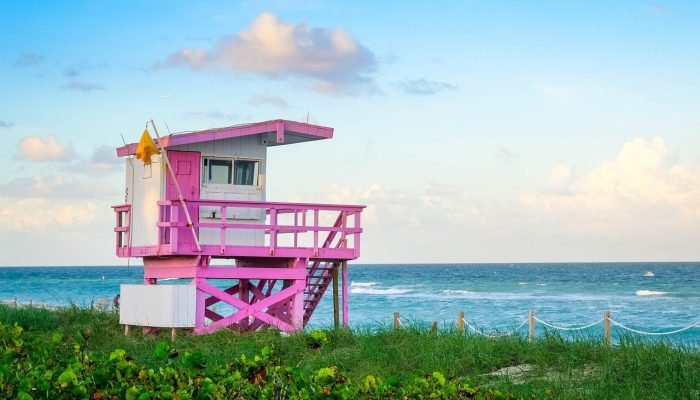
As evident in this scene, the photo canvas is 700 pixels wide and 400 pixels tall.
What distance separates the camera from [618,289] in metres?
81.7

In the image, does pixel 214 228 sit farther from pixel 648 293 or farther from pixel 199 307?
pixel 648 293

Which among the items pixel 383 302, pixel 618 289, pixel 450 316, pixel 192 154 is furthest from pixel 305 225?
pixel 618 289

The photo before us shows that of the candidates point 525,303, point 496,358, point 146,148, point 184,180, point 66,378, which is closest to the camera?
point 66,378

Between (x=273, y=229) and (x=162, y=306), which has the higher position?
(x=273, y=229)

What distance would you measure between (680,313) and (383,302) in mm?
23046

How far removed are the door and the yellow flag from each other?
0.44 meters

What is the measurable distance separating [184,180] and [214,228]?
1239 millimetres

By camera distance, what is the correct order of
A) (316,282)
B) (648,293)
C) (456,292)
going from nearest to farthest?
(316,282) → (648,293) → (456,292)

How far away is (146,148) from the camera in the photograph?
68.7ft

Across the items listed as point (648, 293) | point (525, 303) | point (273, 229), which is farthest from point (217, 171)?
point (648, 293)

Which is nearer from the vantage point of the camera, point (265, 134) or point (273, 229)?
point (273, 229)

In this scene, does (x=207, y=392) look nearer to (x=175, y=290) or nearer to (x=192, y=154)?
(x=175, y=290)

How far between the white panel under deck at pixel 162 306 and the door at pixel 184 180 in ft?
4.34

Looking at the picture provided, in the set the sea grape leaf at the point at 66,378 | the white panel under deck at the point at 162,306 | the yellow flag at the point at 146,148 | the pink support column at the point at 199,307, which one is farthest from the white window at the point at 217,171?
the sea grape leaf at the point at 66,378
